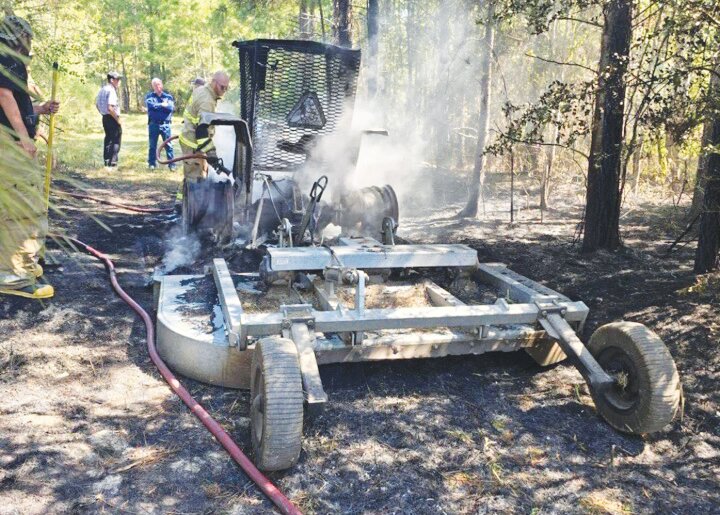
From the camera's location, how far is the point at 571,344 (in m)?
3.71

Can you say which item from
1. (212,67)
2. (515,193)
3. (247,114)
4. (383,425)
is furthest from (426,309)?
(212,67)

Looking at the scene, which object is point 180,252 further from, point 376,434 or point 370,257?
point 376,434

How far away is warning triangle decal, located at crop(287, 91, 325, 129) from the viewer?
606 cm

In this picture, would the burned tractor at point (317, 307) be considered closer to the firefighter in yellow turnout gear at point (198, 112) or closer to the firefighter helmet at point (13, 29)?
the firefighter in yellow turnout gear at point (198, 112)

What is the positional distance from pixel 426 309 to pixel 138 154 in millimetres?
14004

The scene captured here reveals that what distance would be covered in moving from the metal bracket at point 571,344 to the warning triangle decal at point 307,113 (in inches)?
123

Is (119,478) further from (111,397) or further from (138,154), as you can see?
(138,154)

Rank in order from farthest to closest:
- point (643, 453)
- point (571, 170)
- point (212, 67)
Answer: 1. point (212, 67)
2. point (571, 170)
3. point (643, 453)

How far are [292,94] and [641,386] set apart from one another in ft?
13.3

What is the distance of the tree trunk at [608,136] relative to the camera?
602cm

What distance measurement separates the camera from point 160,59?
34.6 m

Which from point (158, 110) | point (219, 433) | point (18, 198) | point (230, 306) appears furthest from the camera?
point (158, 110)

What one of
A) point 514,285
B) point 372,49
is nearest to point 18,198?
point 514,285

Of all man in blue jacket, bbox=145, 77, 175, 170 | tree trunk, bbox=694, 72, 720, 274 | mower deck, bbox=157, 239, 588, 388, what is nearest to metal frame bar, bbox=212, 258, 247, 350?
mower deck, bbox=157, 239, 588, 388
